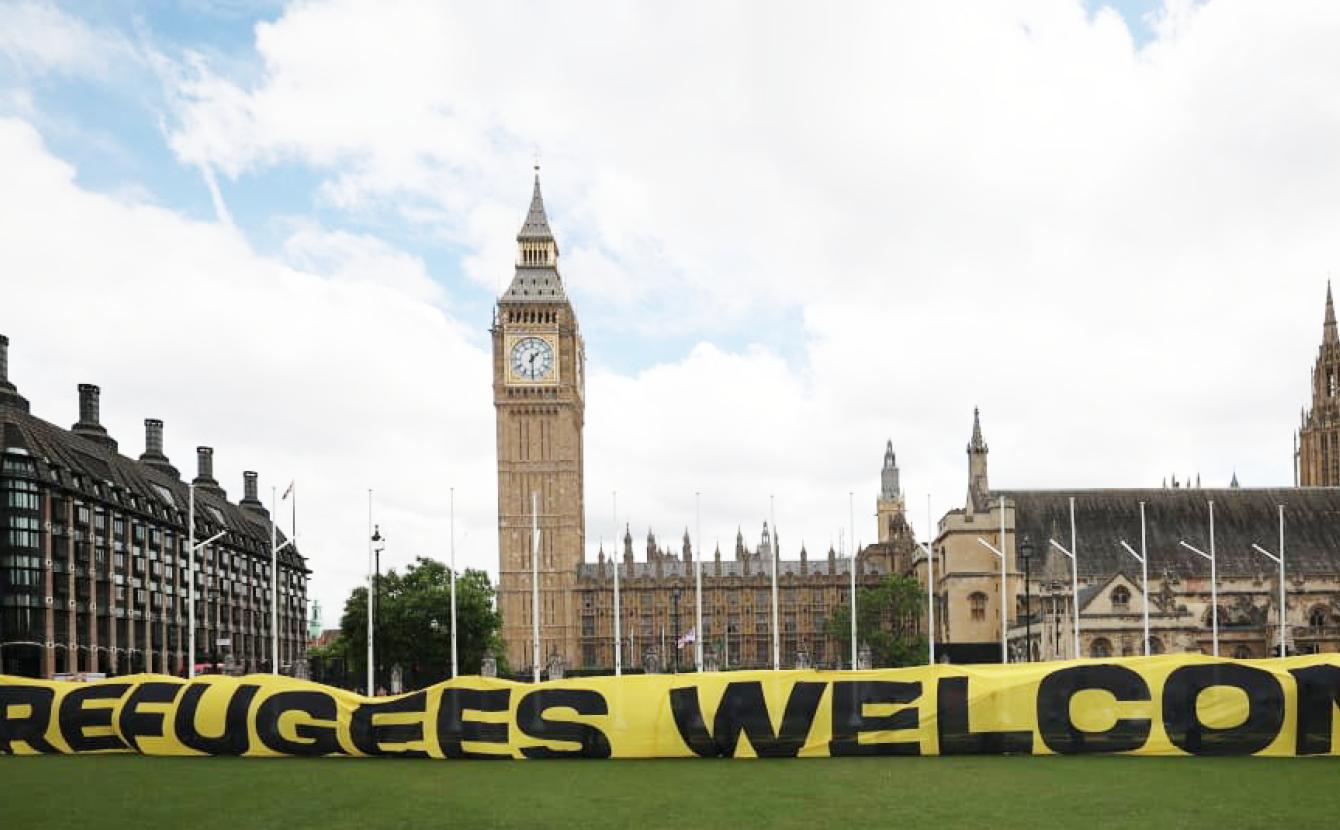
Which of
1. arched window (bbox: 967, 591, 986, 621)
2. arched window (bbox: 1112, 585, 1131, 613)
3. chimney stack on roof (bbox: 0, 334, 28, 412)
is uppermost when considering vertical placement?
chimney stack on roof (bbox: 0, 334, 28, 412)

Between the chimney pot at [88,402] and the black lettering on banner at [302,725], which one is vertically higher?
the chimney pot at [88,402]

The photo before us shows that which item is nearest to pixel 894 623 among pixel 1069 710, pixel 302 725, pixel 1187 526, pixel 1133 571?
pixel 1133 571

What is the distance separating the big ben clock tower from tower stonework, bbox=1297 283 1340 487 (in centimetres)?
6849

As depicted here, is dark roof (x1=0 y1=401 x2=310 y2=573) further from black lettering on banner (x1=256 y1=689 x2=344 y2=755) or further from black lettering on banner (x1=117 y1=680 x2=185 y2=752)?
black lettering on banner (x1=256 y1=689 x2=344 y2=755)

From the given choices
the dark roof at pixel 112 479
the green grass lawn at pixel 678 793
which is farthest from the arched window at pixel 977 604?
the green grass lawn at pixel 678 793

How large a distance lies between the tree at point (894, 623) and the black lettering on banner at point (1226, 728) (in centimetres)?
6868

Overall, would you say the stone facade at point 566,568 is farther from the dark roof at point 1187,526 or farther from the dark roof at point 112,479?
the dark roof at point 1187,526

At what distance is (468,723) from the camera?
25562 millimetres

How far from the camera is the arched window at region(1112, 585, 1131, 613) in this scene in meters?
75.6

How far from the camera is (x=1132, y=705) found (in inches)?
963

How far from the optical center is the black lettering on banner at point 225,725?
85.0ft

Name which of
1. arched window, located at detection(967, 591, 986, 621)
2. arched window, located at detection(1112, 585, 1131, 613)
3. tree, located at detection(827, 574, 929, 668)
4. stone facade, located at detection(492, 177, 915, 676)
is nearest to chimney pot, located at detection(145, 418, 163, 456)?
stone facade, located at detection(492, 177, 915, 676)

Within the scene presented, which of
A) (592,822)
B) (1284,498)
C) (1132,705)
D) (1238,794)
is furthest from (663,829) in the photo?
(1284,498)

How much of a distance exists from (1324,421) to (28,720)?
389 feet
